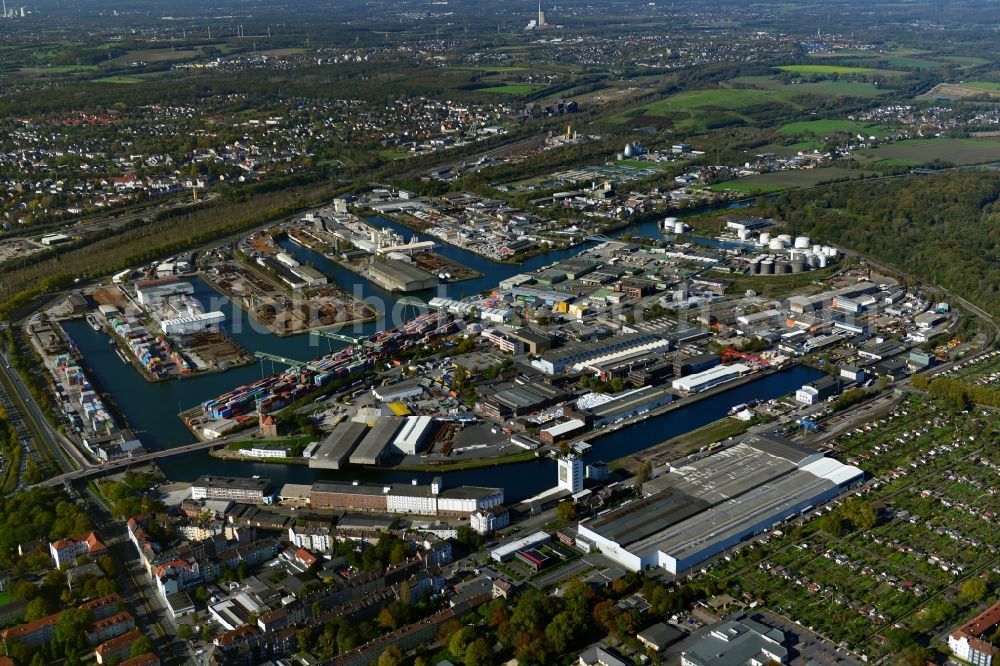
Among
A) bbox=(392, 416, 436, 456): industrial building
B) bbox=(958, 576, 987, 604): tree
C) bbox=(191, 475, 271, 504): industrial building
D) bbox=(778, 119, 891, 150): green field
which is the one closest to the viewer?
bbox=(958, 576, 987, 604): tree

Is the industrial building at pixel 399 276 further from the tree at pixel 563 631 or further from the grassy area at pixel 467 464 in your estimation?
the tree at pixel 563 631

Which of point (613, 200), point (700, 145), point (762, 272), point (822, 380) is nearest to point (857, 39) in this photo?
point (700, 145)

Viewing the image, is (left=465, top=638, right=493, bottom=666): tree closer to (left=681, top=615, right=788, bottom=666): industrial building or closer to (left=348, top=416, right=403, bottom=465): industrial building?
(left=681, top=615, right=788, bottom=666): industrial building

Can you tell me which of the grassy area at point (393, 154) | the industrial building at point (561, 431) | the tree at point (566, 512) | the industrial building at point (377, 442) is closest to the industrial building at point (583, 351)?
the industrial building at point (561, 431)

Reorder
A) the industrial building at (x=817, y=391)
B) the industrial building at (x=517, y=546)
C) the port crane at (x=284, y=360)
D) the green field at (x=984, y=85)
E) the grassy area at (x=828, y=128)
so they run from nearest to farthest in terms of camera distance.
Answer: the industrial building at (x=517, y=546) → the industrial building at (x=817, y=391) → the port crane at (x=284, y=360) → the grassy area at (x=828, y=128) → the green field at (x=984, y=85)

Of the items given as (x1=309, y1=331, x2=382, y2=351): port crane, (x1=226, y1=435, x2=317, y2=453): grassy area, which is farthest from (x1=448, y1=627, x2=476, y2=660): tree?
(x1=309, y1=331, x2=382, y2=351): port crane

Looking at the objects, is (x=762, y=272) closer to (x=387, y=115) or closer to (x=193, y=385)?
(x=193, y=385)
